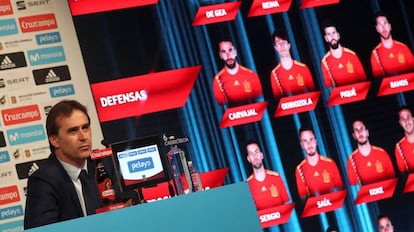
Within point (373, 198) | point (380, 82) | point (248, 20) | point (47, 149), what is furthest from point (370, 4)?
point (47, 149)

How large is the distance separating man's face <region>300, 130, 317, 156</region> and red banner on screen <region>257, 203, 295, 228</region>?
0.39 m

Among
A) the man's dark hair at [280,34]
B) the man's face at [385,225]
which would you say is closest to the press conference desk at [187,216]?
the man's dark hair at [280,34]

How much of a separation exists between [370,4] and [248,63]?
3.51 ft

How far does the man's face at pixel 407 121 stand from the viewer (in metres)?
5.81

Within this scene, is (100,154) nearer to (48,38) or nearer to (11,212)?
(11,212)

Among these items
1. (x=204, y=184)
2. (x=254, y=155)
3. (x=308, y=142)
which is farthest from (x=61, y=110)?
(x=308, y=142)

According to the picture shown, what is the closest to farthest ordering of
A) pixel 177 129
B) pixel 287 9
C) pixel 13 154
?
pixel 13 154 → pixel 177 129 → pixel 287 9

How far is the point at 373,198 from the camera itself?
5711mm

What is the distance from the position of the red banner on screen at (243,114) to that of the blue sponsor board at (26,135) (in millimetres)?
1187

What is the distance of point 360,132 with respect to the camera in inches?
225

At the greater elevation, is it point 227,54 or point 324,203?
point 227,54

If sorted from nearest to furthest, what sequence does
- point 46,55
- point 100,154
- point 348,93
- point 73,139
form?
point 100,154 < point 73,139 < point 46,55 < point 348,93

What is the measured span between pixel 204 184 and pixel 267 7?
1.32 m

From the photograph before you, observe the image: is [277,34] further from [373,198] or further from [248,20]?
[373,198]
